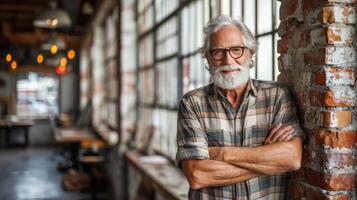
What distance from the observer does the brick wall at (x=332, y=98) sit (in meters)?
1.66

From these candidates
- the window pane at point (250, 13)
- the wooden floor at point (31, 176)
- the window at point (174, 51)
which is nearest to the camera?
the window at point (174, 51)

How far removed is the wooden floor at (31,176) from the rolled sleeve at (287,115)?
18.8 ft

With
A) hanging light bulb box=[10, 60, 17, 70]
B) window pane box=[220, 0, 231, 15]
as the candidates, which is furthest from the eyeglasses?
hanging light bulb box=[10, 60, 17, 70]

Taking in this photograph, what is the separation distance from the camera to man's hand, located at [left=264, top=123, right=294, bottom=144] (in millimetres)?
1709

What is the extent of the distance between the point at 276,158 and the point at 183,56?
2688 millimetres

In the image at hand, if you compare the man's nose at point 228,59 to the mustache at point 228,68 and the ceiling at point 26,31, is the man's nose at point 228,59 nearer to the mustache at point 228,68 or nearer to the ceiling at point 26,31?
the mustache at point 228,68

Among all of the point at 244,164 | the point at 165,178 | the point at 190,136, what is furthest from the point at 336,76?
the point at 165,178

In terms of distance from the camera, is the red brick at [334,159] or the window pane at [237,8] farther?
the window pane at [237,8]

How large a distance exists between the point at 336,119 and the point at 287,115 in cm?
18

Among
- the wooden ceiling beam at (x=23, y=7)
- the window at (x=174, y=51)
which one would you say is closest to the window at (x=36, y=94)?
the wooden ceiling beam at (x=23, y=7)

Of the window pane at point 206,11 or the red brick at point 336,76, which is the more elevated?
the window pane at point 206,11

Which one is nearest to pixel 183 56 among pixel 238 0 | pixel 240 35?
pixel 238 0

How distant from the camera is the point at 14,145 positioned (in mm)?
13734

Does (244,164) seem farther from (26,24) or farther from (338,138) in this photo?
(26,24)
